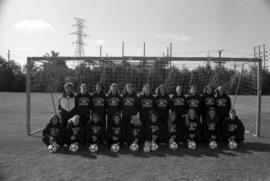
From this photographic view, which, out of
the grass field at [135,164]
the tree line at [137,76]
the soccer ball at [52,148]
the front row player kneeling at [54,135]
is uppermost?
the tree line at [137,76]

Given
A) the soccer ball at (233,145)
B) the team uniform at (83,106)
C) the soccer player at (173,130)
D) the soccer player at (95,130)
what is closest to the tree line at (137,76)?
the team uniform at (83,106)

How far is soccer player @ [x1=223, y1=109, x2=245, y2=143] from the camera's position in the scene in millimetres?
5527

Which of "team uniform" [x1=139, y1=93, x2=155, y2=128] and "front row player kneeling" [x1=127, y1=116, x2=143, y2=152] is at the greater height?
"team uniform" [x1=139, y1=93, x2=155, y2=128]

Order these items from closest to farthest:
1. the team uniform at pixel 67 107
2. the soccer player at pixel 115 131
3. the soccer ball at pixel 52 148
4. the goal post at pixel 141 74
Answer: the soccer ball at pixel 52 148, the soccer player at pixel 115 131, the team uniform at pixel 67 107, the goal post at pixel 141 74

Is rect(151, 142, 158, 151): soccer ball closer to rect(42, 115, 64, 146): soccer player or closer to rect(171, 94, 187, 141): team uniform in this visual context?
rect(171, 94, 187, 141): team uniform

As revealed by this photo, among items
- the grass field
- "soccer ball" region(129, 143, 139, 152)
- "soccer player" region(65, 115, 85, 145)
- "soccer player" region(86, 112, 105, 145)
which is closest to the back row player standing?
"soccer player" region(86, 112, 105, 145)

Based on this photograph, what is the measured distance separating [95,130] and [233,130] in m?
3.43

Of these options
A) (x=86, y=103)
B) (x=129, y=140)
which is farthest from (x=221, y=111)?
(x=86, y=103)

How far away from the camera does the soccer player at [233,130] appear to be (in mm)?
5527

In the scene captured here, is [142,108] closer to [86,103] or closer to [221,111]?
[86,103]

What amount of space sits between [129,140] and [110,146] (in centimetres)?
50

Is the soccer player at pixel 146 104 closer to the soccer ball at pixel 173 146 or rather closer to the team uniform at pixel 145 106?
the team uniform at pixel 145 106

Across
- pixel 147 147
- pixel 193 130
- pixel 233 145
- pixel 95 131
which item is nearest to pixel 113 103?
pixel 95 131

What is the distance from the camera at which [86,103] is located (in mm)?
5746
